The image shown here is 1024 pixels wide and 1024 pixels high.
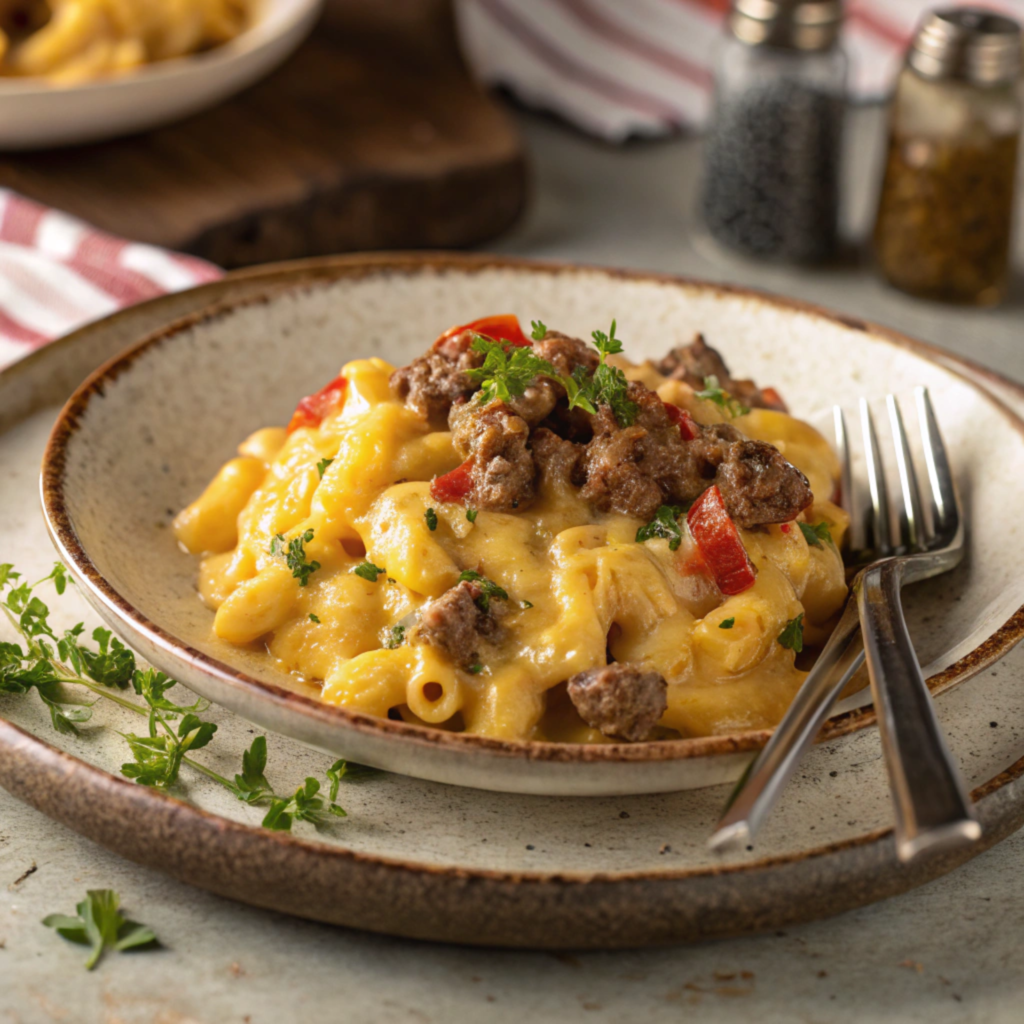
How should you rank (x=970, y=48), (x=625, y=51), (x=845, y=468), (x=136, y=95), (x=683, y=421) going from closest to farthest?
(x=683, y=421) < (x=845, y=468) < (x=970, y=48) < (x=136, y=95) < (x=625, y=51)

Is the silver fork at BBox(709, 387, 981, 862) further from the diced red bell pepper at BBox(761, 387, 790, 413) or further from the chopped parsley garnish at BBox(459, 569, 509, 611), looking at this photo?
the chopped parsley garnish at BBox(459, 569, 509, 611)

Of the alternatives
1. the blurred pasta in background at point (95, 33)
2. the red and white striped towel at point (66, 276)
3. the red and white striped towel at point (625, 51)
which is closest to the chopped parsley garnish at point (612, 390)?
the red and white striped towel at point (66, 276)

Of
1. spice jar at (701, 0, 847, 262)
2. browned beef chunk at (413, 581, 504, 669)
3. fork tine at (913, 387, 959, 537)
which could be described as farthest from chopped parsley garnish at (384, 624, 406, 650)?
spice jar at (701, 0, 847, 262)

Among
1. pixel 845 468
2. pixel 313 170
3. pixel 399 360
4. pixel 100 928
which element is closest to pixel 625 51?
pixel 313 170

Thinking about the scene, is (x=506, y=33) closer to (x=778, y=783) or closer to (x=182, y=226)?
(x=182, y=226)

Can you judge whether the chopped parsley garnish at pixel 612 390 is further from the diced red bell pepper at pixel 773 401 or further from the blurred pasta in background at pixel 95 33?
the blurred pasta in background at pixel 95 33

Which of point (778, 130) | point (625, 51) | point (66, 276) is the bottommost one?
point (625, 51)

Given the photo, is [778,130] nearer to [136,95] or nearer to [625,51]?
[625,51]
